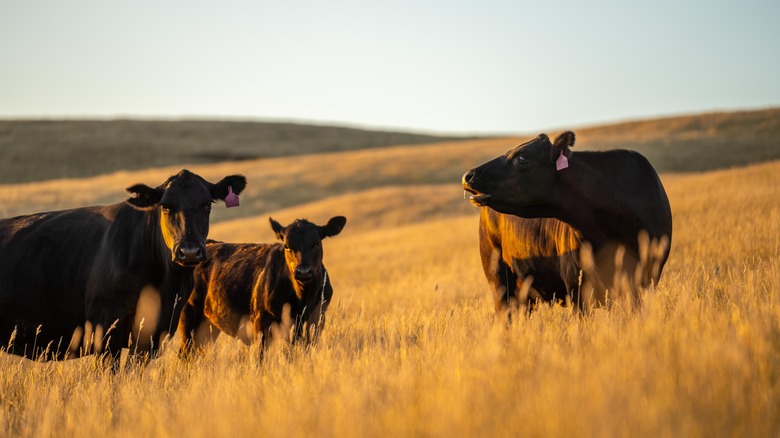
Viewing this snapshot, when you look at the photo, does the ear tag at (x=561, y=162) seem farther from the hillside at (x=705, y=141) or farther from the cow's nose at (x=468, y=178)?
the hillside at (x=705, y=141)

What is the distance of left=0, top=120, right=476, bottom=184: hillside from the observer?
6244 centimetres

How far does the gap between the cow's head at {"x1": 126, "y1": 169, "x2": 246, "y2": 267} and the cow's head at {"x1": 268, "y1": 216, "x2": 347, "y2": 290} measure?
1377 mm

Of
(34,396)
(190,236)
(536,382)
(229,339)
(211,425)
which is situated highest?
(190,236)

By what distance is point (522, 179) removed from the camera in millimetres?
6758

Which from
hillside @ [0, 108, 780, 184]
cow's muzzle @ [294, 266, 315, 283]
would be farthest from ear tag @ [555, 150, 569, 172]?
hillside @ [0, 108, 780, 184]

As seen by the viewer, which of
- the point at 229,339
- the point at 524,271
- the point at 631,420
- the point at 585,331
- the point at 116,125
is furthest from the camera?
the point at 116,125

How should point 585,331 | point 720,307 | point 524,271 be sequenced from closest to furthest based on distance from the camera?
1. point 585,331
2. point 720,307
3. point 524,271

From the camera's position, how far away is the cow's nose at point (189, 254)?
6141 mm

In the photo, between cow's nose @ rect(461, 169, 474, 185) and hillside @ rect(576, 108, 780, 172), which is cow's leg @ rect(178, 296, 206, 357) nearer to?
cow's nose @ rect(461, 169, 474, 185)

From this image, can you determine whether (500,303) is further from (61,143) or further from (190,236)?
(61,143)

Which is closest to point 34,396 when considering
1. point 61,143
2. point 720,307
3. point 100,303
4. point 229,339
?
point 100,303

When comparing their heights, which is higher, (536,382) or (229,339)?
(536,382)

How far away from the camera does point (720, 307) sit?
Result: 18.5 feet

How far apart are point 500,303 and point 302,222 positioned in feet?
8.33
